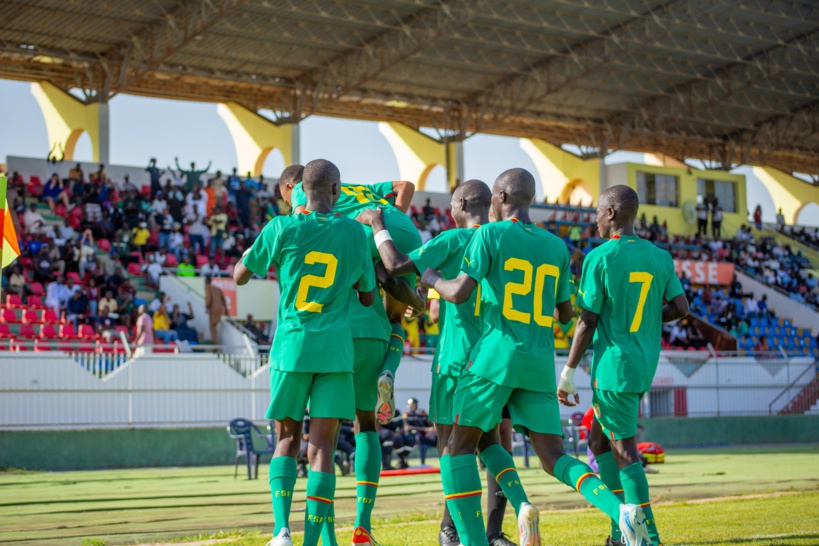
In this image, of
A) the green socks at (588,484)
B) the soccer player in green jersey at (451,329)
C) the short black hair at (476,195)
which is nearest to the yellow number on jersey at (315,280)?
the soccer player in green jersey at (451,329)

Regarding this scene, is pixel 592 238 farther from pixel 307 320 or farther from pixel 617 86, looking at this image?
pixel 307 320

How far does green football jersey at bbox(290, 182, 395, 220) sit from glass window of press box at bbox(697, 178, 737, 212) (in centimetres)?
4189

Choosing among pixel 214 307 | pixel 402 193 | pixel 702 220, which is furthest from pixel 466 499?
pixel 702 220

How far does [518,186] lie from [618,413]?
159 centimetres

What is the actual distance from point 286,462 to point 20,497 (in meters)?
7.60

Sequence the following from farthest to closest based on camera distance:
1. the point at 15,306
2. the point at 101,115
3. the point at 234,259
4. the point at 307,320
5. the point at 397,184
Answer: the point at 101,115, the point at 234,259, the point at 15,306, the point at 397,184, the point at 307,320

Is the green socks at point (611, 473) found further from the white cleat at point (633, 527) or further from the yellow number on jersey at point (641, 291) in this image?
the white cleat at point (633, 527)

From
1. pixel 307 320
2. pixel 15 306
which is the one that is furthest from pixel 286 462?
pixel 15 306

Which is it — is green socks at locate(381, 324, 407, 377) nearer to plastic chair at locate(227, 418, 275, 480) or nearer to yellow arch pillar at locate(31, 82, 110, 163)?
plastic chair at locate(227, 418, 275, 480)

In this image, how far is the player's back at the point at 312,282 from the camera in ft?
20.2

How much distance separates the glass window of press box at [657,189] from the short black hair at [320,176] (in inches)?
1624

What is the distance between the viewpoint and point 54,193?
96.6ft

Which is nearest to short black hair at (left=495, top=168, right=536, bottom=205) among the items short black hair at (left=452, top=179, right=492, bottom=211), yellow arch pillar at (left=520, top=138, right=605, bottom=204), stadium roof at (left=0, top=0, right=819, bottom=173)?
short black hair at (left=452, top=179, right=492, bottom=211)

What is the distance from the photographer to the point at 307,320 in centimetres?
619
